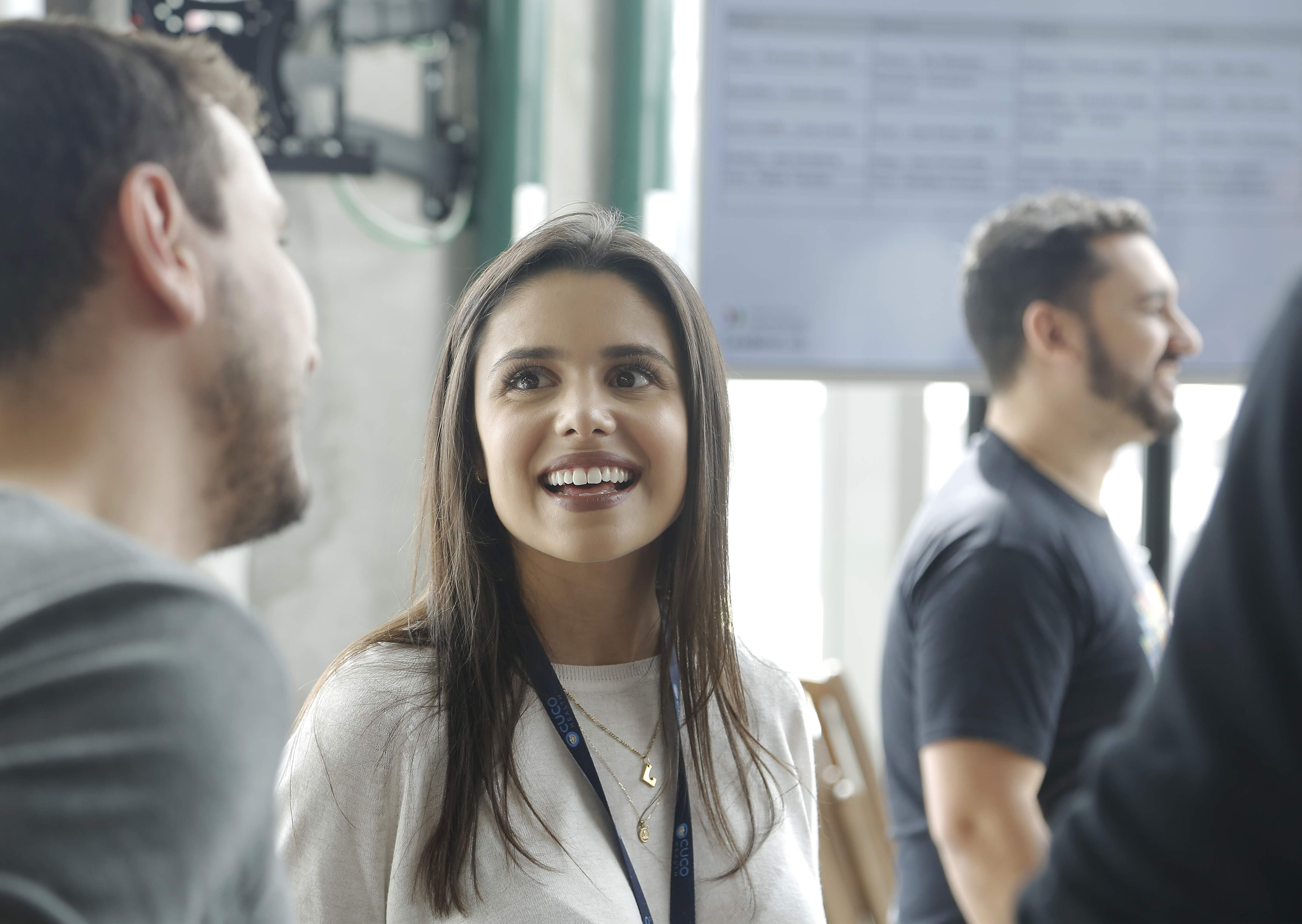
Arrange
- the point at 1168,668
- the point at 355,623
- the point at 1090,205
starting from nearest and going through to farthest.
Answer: the point at 1168,668, the point at 1090,205, the point at 355,623

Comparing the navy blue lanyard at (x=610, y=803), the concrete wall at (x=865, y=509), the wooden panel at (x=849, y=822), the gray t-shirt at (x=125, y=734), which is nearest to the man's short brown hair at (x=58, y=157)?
the gray t-shirt at (x=125, y=734)

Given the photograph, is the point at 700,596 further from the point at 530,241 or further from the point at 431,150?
the point at 431,150

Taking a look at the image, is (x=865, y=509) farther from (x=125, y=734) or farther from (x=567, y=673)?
(x=125, y=734)

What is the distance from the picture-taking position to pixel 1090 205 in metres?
2.38

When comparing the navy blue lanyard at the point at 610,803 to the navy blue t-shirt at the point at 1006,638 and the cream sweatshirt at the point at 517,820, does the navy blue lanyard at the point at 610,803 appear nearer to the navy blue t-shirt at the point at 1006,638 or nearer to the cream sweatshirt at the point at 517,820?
the cream sweatshirt at the point at 517,820

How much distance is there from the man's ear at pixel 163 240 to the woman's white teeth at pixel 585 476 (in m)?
0.65

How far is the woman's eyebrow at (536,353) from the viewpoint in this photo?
4.74 feet

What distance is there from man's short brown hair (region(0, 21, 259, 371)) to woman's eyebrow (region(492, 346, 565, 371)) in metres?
0.66

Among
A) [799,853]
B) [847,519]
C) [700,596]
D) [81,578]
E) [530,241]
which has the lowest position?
[847,519]

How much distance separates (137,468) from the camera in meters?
0.78

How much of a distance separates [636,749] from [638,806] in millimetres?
70

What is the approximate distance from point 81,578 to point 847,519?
3191mm

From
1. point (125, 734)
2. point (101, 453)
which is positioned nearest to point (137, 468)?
point (101, 453)

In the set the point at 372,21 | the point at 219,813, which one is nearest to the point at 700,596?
the point at 219,813
